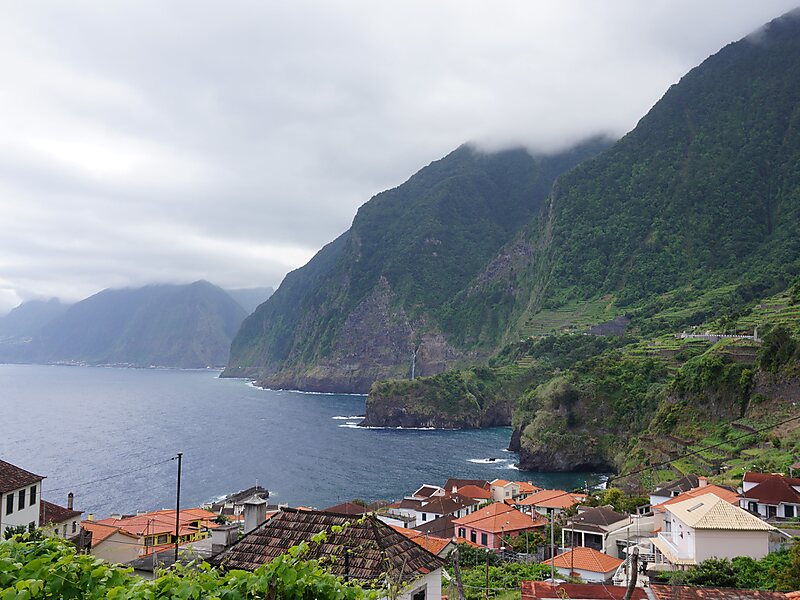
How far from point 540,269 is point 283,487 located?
13058 cm

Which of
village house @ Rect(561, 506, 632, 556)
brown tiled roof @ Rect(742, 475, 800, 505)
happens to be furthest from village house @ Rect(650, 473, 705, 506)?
brown tiled roof @ Rect(742, 475, 800, 505)

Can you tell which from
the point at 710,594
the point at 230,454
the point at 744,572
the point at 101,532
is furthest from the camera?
the point at 230,454

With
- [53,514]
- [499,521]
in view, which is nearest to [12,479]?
[53,514]

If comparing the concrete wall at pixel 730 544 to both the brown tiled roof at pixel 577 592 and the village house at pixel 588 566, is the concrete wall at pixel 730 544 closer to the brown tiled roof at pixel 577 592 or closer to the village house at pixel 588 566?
the village house at pixel 588 566

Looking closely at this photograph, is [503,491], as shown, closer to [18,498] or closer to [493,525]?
[493,525]

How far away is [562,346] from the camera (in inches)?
4860

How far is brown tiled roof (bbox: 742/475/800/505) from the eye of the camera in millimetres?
33312

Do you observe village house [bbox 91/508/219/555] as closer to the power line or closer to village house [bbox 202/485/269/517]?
village house [bbox 202/485/269/517]

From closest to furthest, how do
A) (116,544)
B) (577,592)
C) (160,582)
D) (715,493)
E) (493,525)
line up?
(160,582), (577,592), (116,544), (715,493), (493,525)

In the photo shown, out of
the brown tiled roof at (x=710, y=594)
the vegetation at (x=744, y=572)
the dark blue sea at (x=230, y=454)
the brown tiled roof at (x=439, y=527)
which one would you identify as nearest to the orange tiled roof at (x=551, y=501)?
the brown tiled roof at (x=439, y=527)

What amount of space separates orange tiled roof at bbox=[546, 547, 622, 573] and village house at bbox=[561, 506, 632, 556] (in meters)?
5.22

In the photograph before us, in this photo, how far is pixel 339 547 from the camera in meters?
10.9

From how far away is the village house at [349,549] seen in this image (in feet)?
36.8

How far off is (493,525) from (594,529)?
21.8 ft
